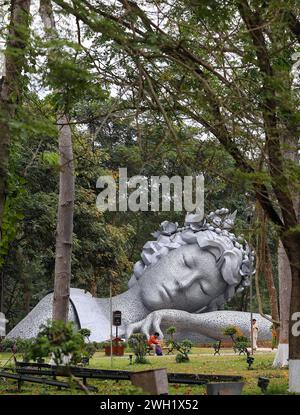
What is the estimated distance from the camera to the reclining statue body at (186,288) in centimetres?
2909

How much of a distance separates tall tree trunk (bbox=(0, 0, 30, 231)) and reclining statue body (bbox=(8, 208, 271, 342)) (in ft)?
60.3

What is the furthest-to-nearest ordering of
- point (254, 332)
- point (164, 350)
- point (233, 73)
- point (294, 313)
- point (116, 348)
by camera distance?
point (254, 332) < point (164, 350) < point (116, 348) < point (294, 313) < point (233, 73)

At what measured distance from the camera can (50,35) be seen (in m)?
9.69

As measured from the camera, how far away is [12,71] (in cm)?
1048

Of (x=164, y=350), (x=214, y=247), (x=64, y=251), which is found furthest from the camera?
(x=214, y=247)

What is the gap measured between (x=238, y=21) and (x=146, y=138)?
208cm

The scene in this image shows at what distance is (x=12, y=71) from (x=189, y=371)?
923 centimetres

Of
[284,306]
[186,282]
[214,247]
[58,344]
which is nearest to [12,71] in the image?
[58,344]

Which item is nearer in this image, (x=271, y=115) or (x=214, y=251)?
(x=271, y=115)

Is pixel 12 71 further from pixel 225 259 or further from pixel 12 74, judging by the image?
pixel 225 259

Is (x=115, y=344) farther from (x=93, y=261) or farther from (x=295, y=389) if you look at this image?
(x=295, y=389)

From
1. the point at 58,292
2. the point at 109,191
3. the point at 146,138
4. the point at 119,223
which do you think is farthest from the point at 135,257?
the point at 146,138

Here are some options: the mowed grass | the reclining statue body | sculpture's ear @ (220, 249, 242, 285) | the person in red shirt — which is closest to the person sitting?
the person in red shirt

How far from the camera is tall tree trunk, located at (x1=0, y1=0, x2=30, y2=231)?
9.28 metres
